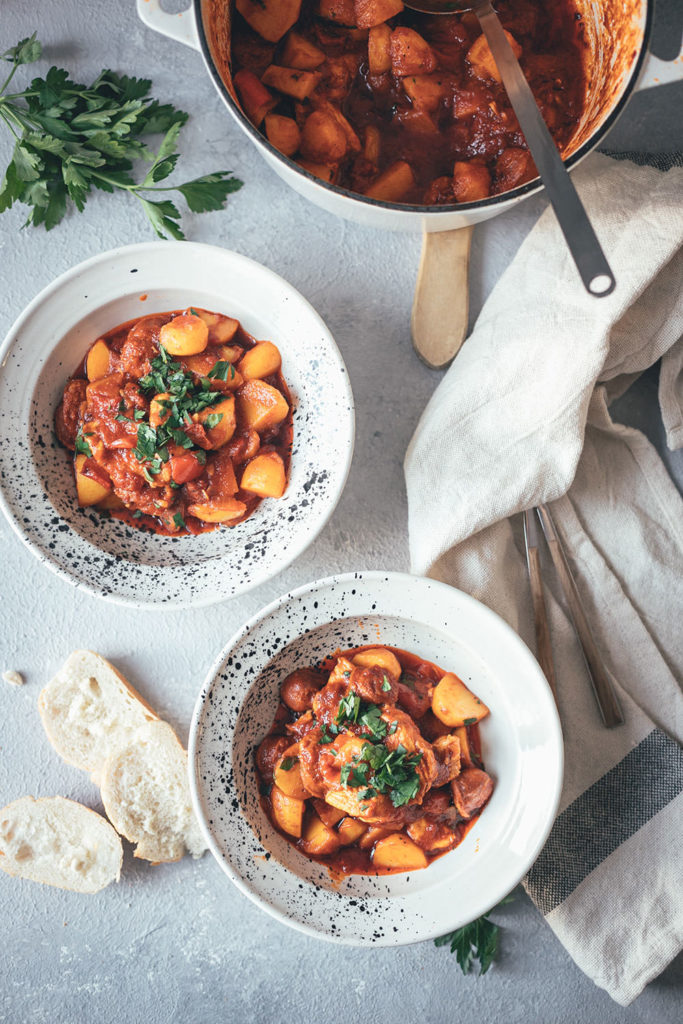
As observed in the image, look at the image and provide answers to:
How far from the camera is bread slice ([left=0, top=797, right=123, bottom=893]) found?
232 cm

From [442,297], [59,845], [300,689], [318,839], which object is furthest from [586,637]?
[59,845]

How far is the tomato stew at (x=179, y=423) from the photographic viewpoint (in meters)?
2.02

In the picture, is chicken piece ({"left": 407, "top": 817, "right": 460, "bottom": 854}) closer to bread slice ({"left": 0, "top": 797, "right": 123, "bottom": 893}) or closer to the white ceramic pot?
bread slice ({"left": 0, "top": 797, "right": 123, "bottom": 893})

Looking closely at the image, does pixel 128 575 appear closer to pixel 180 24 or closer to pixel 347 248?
pixel 347 248

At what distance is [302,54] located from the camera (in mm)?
1956

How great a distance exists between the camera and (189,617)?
2.33 meters

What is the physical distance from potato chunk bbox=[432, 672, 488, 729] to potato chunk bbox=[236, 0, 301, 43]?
1.69m

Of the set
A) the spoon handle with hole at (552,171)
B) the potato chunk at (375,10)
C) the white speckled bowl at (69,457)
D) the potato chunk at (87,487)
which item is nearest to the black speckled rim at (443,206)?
the spoon handle with hole at (552,171)

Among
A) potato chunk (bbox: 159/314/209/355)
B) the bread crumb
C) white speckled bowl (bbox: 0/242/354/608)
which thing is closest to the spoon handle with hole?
white speckled bowl (bbox: 0/242/354/608)

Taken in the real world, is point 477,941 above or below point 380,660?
below

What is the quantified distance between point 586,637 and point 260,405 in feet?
3.60

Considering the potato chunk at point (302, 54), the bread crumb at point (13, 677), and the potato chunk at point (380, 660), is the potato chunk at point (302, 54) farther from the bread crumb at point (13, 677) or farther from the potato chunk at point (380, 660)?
the bread crumb at point (13, 677)

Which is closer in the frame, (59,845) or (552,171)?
(552,171)

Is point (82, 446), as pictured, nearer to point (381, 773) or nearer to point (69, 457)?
point (69, 457)
